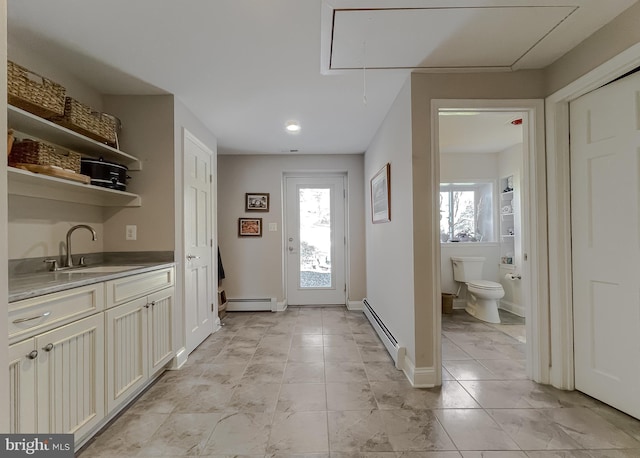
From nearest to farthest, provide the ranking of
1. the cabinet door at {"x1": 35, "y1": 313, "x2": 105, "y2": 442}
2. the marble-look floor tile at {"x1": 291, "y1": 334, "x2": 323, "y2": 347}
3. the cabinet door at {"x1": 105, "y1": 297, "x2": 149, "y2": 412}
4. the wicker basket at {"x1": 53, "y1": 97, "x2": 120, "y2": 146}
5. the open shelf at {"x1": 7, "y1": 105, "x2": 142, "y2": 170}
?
the cabinet door at {"x1": 35, "y1": 313, "x2": 105, "y2": 442}
the open shelf at {"x1": 7, "y1": 105, "x2": 142, "y2": 170}
the cabinet door at {"x1": 105, "y1": 297, "x2": 149, "y2": 412}
the wicker basket at {"x1": 53, "y1": 97, "x2": 120, "y2": 146}
the marble-look floor tile at {"x1": 291, "y1": 334, "x2": 323, "y2": 347}

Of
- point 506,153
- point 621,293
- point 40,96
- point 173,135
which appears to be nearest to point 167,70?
point 173,135

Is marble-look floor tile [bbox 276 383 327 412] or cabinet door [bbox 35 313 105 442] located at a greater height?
cabinet door [bbox 35 313 105 442]

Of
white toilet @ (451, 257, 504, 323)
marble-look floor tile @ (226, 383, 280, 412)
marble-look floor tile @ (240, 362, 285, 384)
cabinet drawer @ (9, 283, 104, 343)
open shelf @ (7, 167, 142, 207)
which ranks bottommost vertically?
marble-look floor tile @ (240, 362, 285, 384)

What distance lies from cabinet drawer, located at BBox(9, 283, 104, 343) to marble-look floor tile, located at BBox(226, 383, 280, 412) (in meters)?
1.00

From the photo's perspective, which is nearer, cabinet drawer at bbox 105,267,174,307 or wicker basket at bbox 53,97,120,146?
cabinet drawer at bbox 105,267,174,307

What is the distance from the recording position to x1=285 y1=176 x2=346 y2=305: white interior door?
4.43m

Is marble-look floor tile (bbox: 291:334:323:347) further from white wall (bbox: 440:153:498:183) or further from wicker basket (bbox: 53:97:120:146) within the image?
white wall (bbox: 440:153:498:183)

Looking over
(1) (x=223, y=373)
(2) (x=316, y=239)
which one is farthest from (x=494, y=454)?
(2) (x=316, y=239)

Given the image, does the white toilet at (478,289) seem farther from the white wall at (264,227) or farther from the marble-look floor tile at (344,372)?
the marble-look floor tile at (344,372)

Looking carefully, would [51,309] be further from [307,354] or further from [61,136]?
[307,354]

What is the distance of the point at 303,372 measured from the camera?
7.57ft

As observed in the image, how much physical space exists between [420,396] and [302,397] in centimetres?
78

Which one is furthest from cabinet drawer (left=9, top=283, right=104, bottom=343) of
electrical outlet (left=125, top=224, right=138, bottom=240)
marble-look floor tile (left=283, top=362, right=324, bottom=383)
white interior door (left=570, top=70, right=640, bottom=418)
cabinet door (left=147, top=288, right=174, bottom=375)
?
white interior door (left=570, top=70, right=640, bottom=418)

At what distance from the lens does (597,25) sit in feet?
5.39
